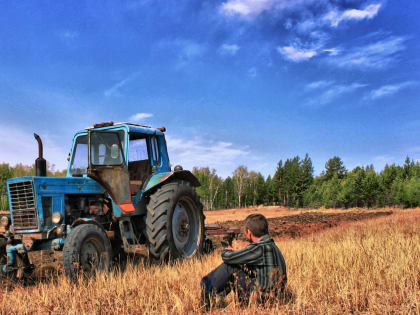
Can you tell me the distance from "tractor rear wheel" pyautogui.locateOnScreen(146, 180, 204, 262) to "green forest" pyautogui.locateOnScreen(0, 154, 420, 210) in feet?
153

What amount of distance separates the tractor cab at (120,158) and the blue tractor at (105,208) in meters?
0.02

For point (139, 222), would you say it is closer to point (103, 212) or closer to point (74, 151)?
point (103, 212)

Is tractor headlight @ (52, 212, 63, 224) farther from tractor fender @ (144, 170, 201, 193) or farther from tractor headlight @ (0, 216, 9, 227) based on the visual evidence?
tractor fender @ (144, 170, 201, 193)

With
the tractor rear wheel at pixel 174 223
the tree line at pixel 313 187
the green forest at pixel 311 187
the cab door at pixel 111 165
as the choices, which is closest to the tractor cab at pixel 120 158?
the cab door at pixel 111 165

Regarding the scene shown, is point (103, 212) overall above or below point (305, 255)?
above

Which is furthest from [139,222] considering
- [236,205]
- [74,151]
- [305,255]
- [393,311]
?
[236,205]

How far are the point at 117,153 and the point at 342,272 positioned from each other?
14.2ft

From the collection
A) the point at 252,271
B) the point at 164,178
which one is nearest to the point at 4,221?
the point at 164,178

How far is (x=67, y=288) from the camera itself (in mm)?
4648

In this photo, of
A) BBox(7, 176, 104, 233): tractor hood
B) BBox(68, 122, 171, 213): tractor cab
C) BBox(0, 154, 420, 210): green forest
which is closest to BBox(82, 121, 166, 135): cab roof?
BBox(68, 122, 171, 213): tractor cab

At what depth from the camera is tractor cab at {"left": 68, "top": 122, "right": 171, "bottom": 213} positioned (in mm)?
6594

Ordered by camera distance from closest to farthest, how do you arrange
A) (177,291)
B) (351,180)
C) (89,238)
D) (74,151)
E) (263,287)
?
(263,287)
(177,291)
(89,238)
(74,151)
(351,180)

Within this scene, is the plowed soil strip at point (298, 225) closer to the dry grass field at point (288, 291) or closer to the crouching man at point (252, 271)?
the dry grass field at point (288, 291)

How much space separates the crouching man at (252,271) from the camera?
145 inches
